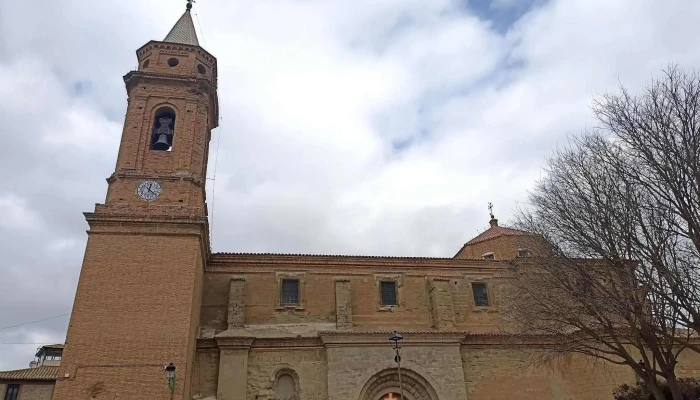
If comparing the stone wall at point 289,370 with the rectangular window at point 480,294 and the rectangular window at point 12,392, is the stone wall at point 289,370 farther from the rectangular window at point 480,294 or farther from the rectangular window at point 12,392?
the rectangular window at point 12,392

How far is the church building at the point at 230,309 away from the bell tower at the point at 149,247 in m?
0.04

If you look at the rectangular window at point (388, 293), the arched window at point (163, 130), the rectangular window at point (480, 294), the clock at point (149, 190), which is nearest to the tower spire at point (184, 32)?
the arched window at point (163, 130)

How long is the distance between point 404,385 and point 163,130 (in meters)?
13.8

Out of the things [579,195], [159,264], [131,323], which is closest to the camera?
[579,195]

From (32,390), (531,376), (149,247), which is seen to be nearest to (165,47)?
(149,247)

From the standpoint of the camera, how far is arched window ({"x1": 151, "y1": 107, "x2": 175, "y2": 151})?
20156 mm

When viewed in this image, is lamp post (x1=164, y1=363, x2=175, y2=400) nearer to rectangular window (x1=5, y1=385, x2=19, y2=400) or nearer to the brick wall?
the brick wall

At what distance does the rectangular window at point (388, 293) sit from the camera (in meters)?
21.7

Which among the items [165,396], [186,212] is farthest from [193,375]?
[186,212]

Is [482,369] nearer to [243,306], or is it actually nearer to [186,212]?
[243,306]

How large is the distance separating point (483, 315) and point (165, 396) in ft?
43.8

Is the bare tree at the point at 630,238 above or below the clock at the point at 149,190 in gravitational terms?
below

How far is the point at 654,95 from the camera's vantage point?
11.6 meters

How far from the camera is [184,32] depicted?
2370 centimetres
